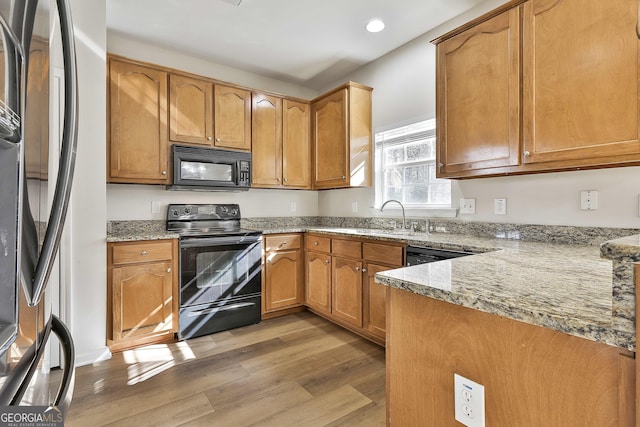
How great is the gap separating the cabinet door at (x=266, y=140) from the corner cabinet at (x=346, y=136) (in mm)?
498

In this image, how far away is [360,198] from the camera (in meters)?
3.52

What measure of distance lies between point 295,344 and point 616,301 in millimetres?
2321

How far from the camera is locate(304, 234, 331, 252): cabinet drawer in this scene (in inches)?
118

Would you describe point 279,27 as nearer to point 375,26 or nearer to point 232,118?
point 375,26

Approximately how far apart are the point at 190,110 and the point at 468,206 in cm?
259

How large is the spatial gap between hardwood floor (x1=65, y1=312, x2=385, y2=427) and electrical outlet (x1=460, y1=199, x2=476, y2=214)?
1298 mm

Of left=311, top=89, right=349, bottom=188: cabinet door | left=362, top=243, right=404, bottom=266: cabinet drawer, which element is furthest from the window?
left=362, top=243, right=404, bottom=266: cabinet drawer

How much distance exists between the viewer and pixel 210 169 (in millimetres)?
3039

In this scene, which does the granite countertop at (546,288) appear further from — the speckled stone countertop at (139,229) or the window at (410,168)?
the speckled stone countertop at (139,229)

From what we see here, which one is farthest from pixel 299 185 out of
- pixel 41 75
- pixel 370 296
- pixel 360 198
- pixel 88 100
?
pixel 41 75

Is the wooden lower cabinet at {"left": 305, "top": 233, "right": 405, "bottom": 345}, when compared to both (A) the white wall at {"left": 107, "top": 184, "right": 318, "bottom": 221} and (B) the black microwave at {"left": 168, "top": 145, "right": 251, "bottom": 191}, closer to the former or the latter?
(A) the white wall at {"left": 107, "top": 184, "right": 318, "bottom": 221}

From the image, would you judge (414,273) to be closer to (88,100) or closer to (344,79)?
(88,100)

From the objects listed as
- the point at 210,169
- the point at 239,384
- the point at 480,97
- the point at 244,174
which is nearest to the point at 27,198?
the point at 239,384

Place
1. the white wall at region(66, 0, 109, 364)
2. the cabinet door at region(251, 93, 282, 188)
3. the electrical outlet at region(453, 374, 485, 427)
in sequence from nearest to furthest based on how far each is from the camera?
the electrical outlet at region(453, 374, 485, 427), the white wall at region(66, 0, 109, 364), the cabinet door at region(251, 93, 282, 188)
